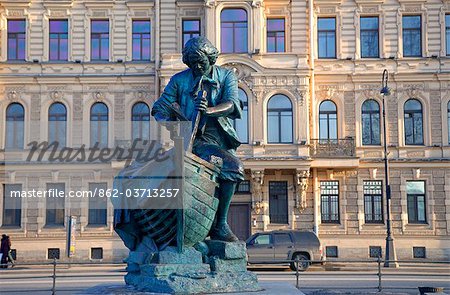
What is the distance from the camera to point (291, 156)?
30.8 meters

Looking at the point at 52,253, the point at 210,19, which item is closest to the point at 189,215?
the point at 210,19

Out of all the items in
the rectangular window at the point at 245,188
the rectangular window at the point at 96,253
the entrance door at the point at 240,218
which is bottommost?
the rectangular window at the point at 96,253

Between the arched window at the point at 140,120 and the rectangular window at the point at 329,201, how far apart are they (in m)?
9.10

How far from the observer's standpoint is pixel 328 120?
107 ft

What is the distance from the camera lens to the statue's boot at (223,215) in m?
7.39

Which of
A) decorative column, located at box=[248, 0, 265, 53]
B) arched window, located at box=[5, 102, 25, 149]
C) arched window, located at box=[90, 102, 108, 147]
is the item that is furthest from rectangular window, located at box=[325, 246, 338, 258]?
arched window, located at box=[5, 102, 25, 149]

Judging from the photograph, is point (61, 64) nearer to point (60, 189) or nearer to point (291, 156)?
point (60, 189)

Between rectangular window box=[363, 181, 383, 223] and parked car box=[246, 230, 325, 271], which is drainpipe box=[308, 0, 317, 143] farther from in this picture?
parked car box=[246, 230, 325, 271]

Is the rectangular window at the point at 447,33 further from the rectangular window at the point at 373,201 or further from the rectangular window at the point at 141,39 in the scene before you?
the rectangular window at the point at 141,39

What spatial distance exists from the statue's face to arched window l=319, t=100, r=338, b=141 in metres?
25.0

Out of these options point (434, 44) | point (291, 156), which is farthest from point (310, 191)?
point (434, 44)

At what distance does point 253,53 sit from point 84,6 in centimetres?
922

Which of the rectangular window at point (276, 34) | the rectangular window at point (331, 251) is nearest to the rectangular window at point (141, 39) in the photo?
the rectangular window at point (276, 34)

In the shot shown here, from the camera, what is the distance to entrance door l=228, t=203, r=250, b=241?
31.5m
